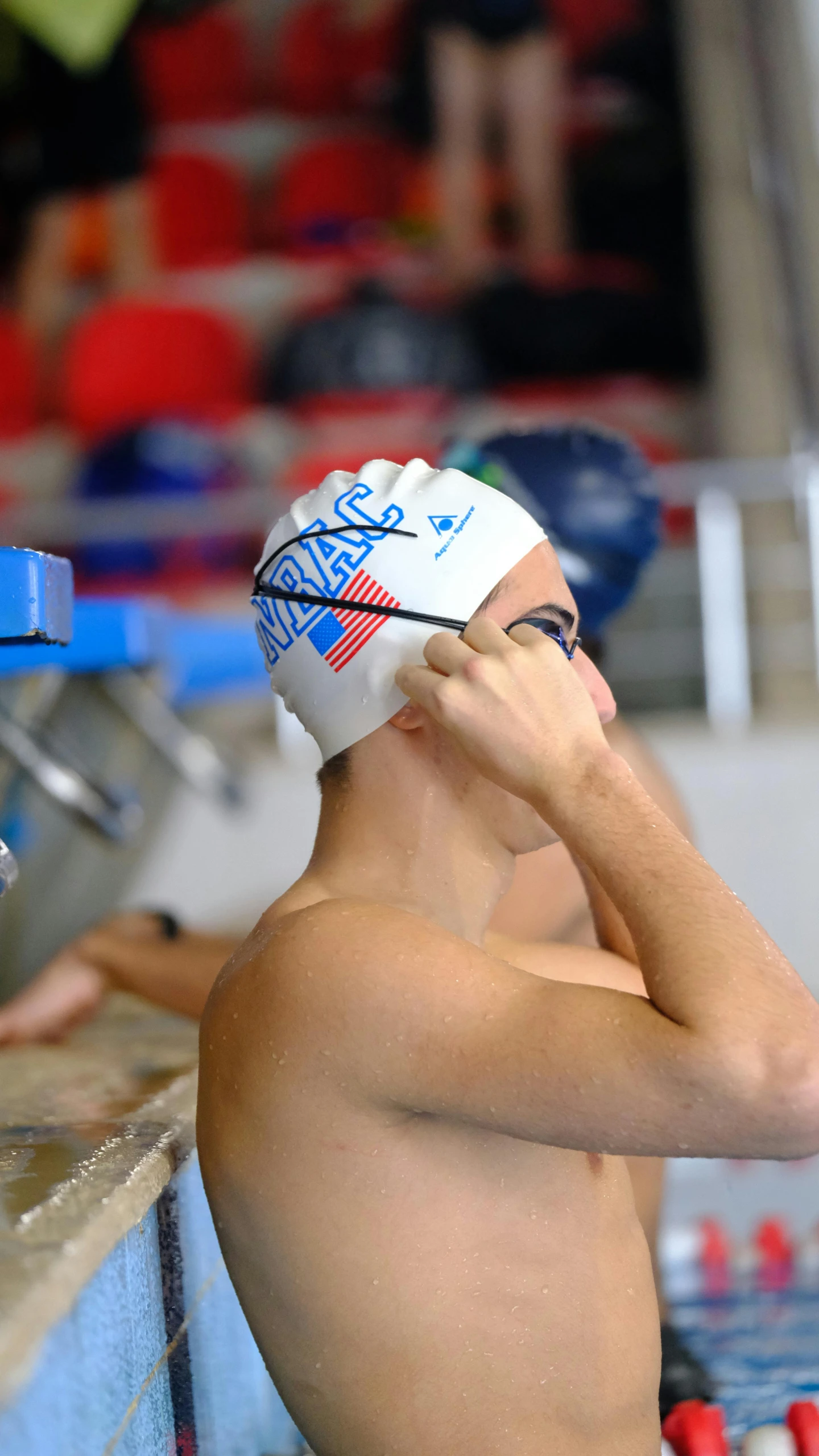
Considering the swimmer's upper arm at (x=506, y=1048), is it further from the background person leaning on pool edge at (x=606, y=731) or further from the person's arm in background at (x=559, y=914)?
the background person leaning on pool edge at (x=606, y=731)

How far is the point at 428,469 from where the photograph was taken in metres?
1.43

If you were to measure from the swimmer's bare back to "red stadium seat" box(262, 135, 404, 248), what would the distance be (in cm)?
674

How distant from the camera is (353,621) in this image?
134 cm

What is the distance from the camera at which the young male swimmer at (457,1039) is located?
1092 millimetres

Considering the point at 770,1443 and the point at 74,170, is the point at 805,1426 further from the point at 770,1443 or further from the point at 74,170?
the point at 74,170

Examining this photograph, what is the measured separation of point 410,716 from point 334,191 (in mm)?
6897

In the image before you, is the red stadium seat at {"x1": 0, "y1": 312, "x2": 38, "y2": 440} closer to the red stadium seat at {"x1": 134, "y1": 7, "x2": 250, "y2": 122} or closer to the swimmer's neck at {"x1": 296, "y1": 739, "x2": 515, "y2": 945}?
the red stadium seat at {"x1": 134, "y1": 7, "x2": 250, "y2": 122}

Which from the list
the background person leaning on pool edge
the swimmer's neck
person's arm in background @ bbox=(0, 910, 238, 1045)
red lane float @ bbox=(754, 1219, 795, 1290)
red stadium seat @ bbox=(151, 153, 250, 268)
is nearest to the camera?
the swimmer's neck

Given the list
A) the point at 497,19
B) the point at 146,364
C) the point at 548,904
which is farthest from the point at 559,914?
the point at 497,19

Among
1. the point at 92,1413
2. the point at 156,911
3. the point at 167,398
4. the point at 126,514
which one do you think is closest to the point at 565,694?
the point at 92,1413

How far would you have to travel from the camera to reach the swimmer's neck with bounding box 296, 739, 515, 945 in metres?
1.32

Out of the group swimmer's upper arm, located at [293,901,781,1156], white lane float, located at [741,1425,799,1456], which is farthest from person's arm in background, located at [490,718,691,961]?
swimmer's upper arm, located at [293,901,781,1156]

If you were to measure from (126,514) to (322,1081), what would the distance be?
3.60 metres

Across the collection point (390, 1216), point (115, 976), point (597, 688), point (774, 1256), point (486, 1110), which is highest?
point (597, 688)
